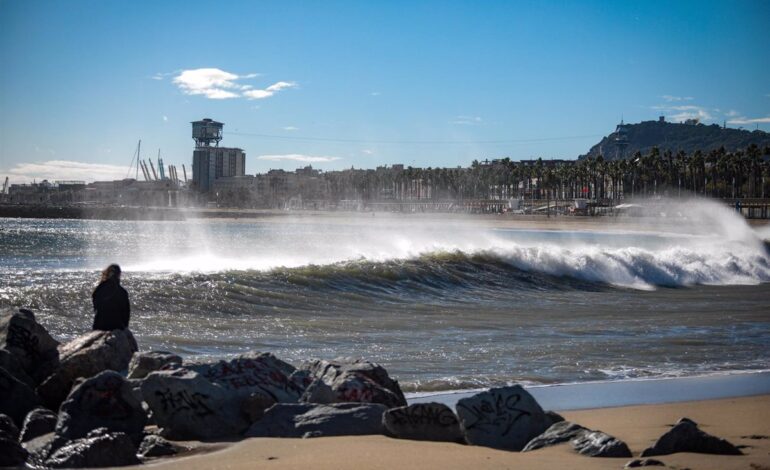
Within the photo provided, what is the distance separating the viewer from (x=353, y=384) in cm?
902

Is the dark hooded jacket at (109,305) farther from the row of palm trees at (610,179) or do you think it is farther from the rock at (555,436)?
the row of palm trees at (610,179)

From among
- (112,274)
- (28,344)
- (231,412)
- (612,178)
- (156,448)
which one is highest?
(612,178)

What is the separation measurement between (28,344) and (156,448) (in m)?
3.27

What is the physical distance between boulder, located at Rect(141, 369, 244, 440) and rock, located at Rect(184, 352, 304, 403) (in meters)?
0.29

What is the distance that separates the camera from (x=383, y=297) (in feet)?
79.8

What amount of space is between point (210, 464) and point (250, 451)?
0.53m

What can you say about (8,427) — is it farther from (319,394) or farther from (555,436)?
(555,436)

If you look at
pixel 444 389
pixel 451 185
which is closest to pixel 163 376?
pixel 444 389

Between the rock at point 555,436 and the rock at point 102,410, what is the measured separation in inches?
141

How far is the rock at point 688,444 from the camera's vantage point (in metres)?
7.50

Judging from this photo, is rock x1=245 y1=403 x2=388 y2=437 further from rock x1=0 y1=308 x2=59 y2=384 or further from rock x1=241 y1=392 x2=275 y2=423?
rock x1=0 y1=308 x2=59 y2=384

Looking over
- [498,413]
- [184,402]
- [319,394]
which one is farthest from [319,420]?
[498,413]

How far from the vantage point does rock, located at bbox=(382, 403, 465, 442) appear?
8.13 m

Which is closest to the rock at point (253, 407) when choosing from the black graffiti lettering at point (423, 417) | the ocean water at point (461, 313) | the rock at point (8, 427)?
the black graffiti lettering at point (423, 417)
